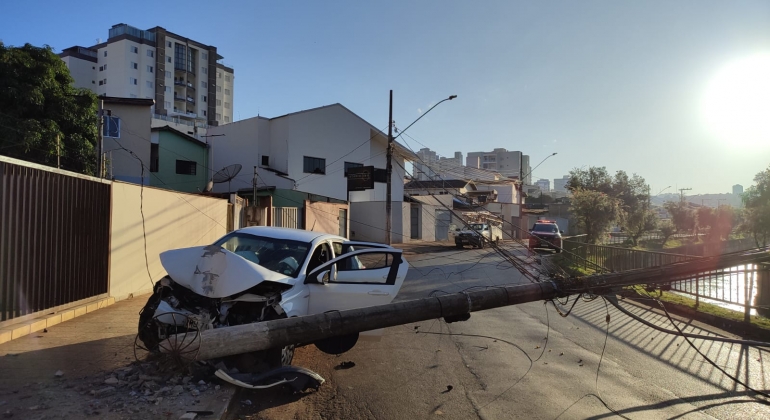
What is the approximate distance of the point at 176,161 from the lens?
1209 inches

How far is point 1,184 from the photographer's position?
6.27 m

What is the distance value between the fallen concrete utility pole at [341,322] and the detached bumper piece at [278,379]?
1.89ft

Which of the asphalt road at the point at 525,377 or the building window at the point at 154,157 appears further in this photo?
the building window at the point at 154,157

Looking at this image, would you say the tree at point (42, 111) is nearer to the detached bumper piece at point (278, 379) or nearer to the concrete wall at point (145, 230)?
the concrete wall at point (145, 230)

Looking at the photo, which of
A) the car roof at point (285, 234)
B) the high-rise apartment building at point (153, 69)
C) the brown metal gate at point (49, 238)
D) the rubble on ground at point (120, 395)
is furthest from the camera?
the high-rise apartment building at point (153, 69)

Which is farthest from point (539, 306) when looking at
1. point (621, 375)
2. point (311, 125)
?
point (311, 125)

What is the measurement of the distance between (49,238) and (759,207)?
41.2 m

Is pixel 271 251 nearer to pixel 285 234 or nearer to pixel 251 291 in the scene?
pixel 285 234

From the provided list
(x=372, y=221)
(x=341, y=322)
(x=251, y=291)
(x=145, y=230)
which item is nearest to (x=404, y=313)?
(x=341, y=322)

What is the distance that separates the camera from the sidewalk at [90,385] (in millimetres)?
4070

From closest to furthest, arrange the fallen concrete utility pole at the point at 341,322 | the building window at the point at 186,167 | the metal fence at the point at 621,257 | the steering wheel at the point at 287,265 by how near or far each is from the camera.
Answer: the fallen concrete utility pole at the point at 341,322, the steering wheel at the point at 287,265, the metal fence at the point at 621,257, the building window at the point at 186,167

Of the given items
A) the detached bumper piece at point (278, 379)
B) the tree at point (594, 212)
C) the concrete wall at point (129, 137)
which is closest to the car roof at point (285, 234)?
the detached bumper piece at point (278, 379)

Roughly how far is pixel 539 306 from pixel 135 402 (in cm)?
907

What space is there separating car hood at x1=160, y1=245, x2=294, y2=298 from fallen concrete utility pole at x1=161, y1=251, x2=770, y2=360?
0.70 m
